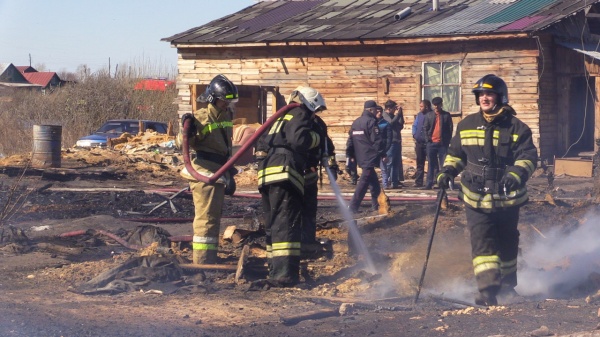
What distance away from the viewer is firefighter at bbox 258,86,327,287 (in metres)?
7.64

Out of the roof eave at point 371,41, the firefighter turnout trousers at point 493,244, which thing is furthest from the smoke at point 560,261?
the roof eave at point 371,41

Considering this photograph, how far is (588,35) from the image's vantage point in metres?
22.9

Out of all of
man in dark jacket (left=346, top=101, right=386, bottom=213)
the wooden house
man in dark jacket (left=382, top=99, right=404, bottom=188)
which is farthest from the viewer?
the wooden house

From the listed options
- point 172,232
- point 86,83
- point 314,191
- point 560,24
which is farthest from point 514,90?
point 86,83

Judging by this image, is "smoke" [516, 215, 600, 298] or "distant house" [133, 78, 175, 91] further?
"distant house" [133, 78, 175, 91]

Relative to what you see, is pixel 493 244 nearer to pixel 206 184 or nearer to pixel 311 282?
pixel 311 282

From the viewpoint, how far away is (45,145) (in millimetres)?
20109

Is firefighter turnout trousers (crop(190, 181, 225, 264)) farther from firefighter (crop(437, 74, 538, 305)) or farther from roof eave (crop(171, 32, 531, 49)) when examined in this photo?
roof eave (crop(171, 32, 531, 49))

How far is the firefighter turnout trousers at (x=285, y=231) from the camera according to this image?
7.62 metres

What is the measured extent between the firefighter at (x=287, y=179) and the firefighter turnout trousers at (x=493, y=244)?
5.25 ft

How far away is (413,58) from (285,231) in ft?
50.4

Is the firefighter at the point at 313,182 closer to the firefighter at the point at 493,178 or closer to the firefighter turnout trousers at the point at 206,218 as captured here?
the firefighter turnout trousers at the point at 206,218

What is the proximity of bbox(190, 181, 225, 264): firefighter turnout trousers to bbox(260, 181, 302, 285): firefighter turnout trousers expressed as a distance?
2.07 feet

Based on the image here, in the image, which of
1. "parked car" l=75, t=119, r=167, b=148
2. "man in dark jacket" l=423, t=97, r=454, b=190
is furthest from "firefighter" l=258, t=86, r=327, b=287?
"parked car" l=75, t=119, r=167, b=148
